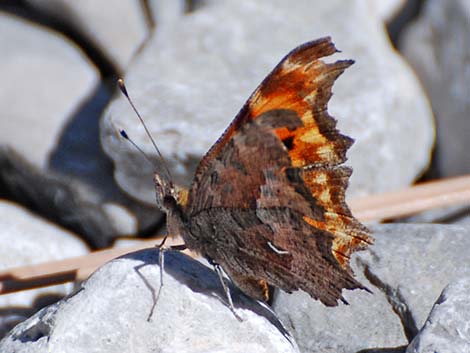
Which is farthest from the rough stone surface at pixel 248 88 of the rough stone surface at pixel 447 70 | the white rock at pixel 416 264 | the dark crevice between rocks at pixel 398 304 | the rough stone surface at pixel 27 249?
the dark crevice between rocks at pixel 398 304

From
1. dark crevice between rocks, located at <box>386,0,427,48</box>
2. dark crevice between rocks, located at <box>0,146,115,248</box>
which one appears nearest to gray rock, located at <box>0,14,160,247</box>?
dark crevice between rocks, located at <box>0,146,115,248</box>

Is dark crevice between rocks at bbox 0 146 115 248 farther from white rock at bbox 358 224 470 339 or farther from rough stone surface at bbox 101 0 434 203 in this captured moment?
white rock at bbox 358 224 470 339

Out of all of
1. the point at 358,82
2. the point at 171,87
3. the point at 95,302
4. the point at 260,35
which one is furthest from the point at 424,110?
the point at 95,302

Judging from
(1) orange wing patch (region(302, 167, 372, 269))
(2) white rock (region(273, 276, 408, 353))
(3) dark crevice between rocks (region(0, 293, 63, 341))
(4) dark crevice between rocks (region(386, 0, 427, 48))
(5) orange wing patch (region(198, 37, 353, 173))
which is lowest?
(3) dark crevice between rocks (region(0, 293, 63, 341))

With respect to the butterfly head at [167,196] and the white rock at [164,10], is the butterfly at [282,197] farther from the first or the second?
the white rock at [164,10]

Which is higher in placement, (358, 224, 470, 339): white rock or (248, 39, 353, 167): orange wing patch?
(248, 39, 353, 167): orange wing patch

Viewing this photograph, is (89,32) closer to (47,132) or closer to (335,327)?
(47,132)

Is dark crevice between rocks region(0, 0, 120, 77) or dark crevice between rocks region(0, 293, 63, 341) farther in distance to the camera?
dark crevice between rocks region(0, 0, 120, 77)

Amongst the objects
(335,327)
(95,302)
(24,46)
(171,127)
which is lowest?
(335,327)
